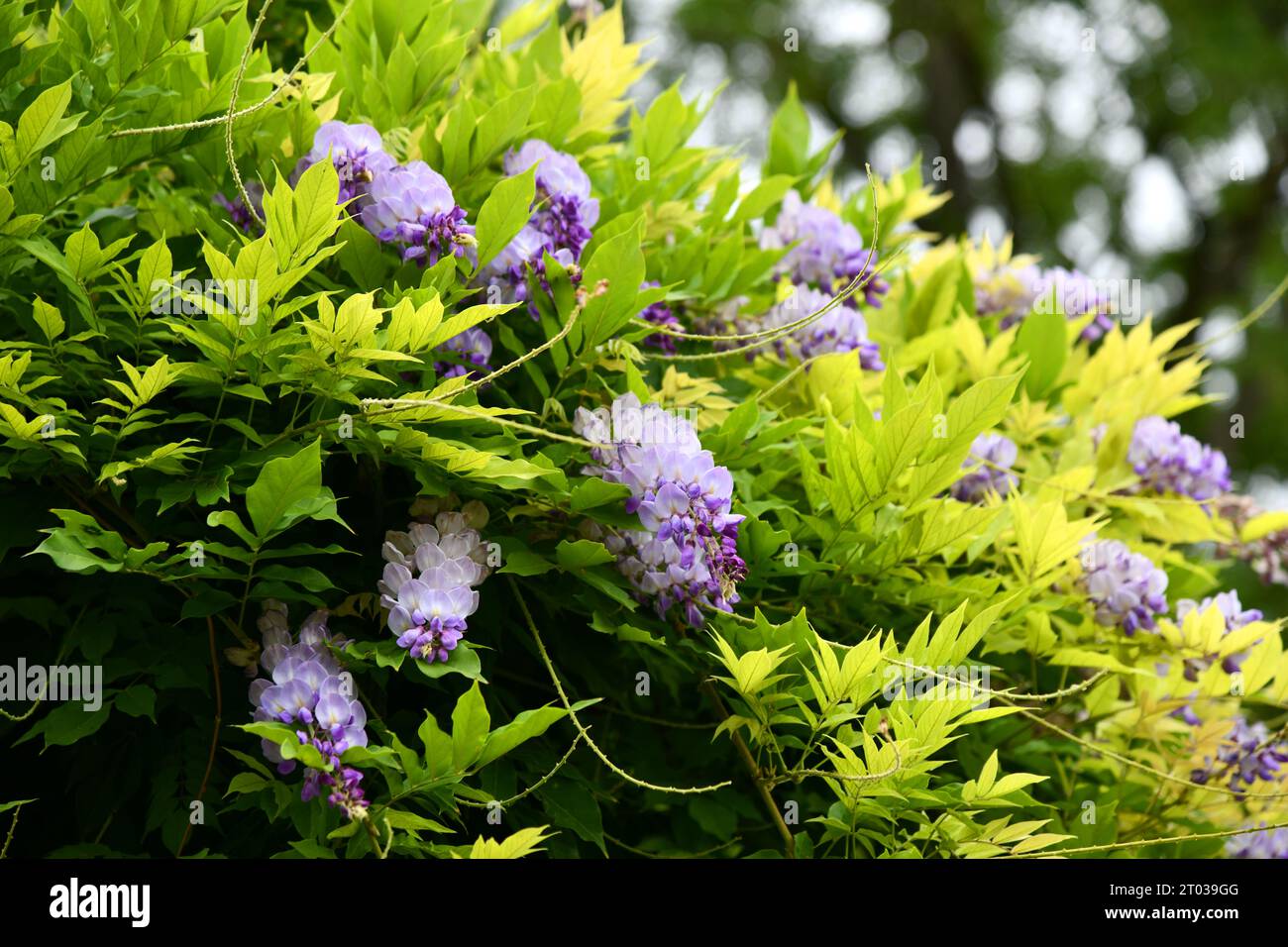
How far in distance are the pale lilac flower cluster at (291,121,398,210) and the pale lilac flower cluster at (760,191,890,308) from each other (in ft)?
2.71

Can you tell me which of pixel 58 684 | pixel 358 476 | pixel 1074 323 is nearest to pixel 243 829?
pixel 58 684

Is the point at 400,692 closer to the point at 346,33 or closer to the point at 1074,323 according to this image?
the point at 346,33

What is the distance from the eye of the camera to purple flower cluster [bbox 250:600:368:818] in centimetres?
132

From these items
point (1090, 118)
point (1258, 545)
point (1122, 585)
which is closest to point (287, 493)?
point (1122, 585)

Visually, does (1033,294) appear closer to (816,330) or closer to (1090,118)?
(816,330)

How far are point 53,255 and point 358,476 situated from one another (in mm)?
442

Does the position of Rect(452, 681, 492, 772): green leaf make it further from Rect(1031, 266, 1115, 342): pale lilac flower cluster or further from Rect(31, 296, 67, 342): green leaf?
Rect(1031, 266, 1115, 342): pale lilac flower cluster

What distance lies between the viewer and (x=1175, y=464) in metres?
2.17

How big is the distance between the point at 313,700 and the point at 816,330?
3.41 ft

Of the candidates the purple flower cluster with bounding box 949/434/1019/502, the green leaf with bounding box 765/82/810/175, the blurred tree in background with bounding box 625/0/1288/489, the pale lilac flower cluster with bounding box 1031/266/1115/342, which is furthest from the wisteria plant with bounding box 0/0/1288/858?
the blurred tree in background with bounding box 625/0/1288/489

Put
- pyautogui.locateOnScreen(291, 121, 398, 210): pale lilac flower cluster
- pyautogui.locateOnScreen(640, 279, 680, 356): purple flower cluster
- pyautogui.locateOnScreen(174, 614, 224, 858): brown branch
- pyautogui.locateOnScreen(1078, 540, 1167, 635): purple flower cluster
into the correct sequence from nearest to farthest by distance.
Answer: pyautogui.locateOnScreen(174, 614, 224, 858): brown branch → pyautogui.locateOnScreen(291, 121, 398, 210): pale lilac flower cluster → pyautogui.locateOnScreen(640, 279, 680, 356): purple flower cluster → pyautogui.locateOnScreen(1078, 540, 1167, 635): purple flower cluster

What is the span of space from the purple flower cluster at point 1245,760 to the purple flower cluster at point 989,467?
56cm

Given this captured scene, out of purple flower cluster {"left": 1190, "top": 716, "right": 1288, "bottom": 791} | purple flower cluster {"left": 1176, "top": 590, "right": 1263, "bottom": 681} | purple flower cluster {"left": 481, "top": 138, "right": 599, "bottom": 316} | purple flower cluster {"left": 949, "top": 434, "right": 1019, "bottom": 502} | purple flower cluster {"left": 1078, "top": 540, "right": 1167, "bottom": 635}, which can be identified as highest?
purple flower cluster {"left": 481, "top": 138, "right": 599, "bottom": 316}

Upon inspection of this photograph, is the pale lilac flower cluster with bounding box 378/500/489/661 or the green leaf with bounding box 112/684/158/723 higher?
the pale lilac flower cluster with bounding box 378/500/489/661
